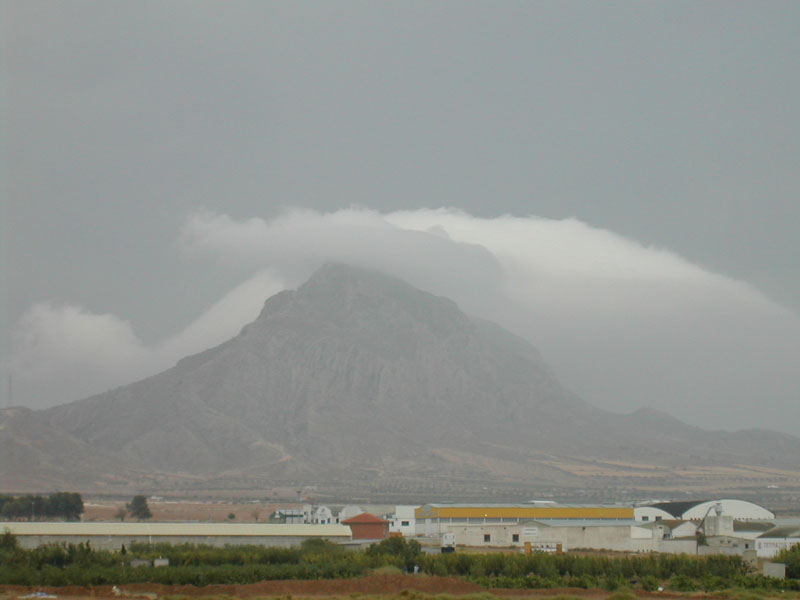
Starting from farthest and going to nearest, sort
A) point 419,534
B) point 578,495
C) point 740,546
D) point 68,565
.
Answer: point 578,495
point 419,534
point 740,546
point 68,565

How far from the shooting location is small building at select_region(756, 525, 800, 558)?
6297 centimetres

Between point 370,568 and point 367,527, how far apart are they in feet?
96.9

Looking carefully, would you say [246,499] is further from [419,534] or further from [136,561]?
[136,561]

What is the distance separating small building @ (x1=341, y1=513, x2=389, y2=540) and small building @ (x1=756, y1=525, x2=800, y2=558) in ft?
88.6

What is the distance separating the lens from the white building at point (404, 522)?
89188 mm

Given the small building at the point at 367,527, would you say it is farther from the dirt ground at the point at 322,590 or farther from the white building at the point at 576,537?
the dirt ground at the point at 322,590

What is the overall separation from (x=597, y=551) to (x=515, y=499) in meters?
101

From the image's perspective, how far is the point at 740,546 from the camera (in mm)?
65438

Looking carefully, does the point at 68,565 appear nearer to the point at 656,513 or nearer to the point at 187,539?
the point at 187,539

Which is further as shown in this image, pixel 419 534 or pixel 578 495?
pixel 578 495

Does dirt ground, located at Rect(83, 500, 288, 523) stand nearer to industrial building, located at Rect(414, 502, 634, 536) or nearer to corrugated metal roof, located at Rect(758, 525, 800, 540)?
industrial building, located at Rect(414, 502, 634, 536)

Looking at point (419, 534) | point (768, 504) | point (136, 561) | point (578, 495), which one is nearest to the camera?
point (136, 561)

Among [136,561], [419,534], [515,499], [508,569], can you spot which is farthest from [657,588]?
[515,499]

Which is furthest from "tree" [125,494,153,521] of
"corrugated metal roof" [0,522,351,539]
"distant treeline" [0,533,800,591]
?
"distant treeline" [0,533,800,591]
